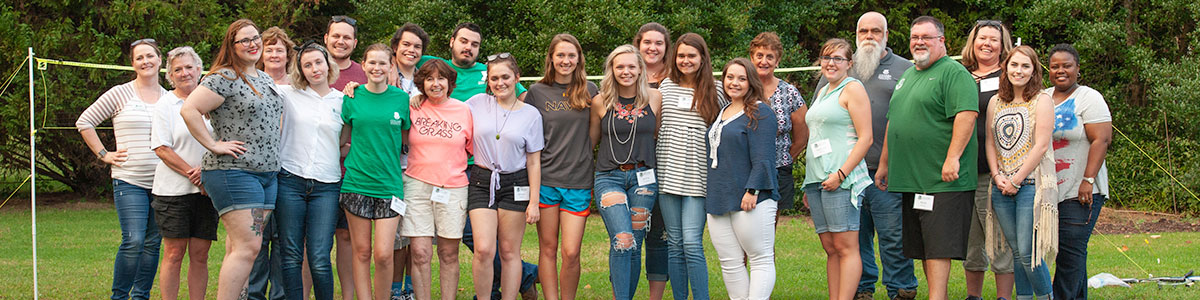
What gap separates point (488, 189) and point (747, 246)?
54.6 inches

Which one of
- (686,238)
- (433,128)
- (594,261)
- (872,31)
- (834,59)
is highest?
(872,31)

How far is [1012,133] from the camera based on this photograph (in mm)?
5238

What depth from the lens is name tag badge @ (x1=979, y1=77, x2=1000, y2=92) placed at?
5.52 metres

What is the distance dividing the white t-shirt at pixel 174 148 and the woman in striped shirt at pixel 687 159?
240 cm

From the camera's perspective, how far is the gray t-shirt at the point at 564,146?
543cm

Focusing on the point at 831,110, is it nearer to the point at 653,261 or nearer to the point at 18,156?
the point at 653,261

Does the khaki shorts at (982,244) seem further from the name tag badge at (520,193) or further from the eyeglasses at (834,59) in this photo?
the name tag badge at (520,193)

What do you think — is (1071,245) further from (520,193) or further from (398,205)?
(398,205)

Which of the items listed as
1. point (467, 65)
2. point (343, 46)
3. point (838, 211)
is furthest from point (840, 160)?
point (343, 46)

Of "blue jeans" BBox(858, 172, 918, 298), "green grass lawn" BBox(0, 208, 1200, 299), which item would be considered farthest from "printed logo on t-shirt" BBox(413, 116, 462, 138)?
"blue jeans" BBox(858, 172, 918, 298)

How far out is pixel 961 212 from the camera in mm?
5098

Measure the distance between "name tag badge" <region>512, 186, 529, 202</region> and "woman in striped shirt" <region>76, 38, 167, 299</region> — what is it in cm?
199

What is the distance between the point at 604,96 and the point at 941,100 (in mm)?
1728

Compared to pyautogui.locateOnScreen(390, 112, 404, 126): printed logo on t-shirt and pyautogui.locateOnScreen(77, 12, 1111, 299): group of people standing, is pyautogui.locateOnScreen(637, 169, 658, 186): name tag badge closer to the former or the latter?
pyautogui.locateOnScreen(77, 12, 1111, 299): group of people standing
